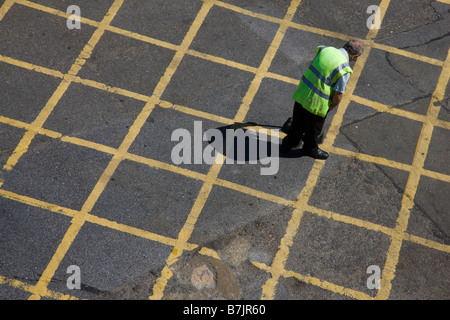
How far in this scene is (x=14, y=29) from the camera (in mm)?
9242

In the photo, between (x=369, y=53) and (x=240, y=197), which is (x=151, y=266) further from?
(x=369, y=53)

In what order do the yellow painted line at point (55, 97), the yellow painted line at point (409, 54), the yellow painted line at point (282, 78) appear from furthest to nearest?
the yellow painted line at point (409, 54)
the yellow painted line at point (282, 78)
the yellow painted line at point (55, 97)

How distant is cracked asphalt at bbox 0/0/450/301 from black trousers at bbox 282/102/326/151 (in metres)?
0.29

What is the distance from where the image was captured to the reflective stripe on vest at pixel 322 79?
271 inches

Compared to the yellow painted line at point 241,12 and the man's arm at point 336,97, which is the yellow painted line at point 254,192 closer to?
the man's arm at point 336,97

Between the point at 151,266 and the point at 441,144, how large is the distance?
15.4ft

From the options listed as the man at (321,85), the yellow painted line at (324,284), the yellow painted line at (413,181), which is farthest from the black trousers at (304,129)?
the yellow painted line at (324,284)

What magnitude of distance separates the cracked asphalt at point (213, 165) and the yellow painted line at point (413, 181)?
0.02 metres

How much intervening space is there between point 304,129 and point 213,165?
4.47 feet

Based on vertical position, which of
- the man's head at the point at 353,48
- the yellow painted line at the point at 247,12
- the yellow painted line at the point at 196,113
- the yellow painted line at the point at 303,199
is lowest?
the yellow painted line at the point at 303,199

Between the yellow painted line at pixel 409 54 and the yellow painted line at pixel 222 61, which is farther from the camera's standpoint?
the yellow painted line at pixel 409 54

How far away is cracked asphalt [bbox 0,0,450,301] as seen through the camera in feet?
22.7
